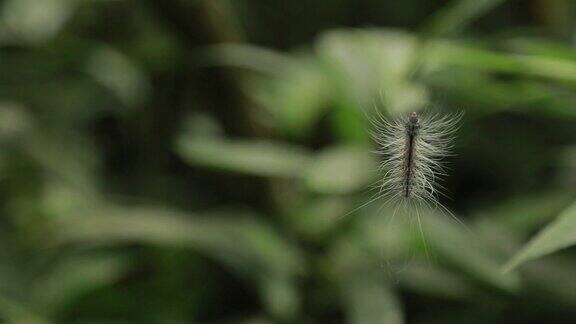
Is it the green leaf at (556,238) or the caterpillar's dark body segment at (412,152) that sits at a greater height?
the caterpillar's dark body segment at (412,152)

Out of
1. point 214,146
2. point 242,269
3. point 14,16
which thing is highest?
point 14,16

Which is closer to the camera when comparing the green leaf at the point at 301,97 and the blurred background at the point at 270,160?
the blurred background at the point at 270,160

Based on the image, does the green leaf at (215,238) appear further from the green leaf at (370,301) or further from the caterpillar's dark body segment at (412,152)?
the caterpillar's dark body segment at (412,152)

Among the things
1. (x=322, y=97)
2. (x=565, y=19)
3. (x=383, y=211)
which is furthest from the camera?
(x=565, y=19)

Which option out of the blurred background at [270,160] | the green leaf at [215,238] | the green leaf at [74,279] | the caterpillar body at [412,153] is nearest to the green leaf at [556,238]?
the caterpillar body at [412,153]

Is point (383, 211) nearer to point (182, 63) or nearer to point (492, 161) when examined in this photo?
point (492, 161)

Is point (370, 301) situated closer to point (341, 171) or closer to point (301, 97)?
point (341, 171)

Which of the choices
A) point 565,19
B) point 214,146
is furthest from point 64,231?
point 565,19
